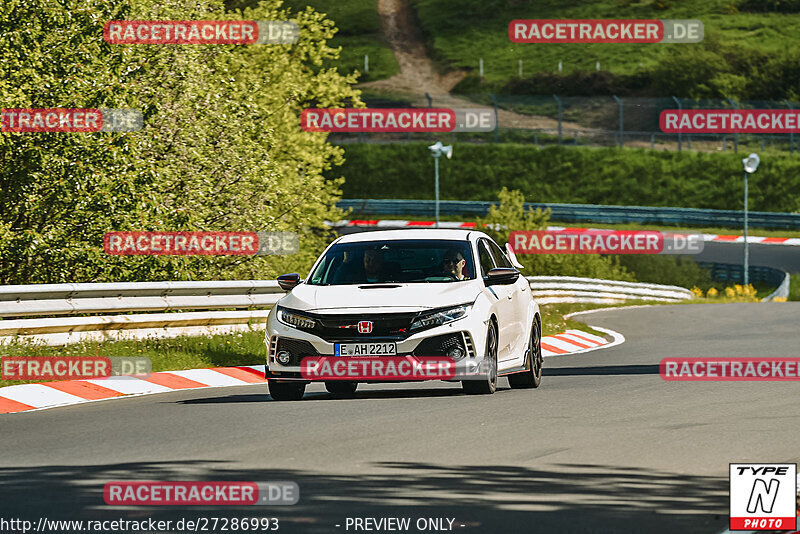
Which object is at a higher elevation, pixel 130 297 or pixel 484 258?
pixel 484 258

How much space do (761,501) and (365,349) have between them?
5.91 metres

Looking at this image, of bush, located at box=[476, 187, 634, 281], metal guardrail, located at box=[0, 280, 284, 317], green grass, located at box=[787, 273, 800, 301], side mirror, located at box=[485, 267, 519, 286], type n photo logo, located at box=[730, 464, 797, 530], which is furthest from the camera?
green grass, located at box=[787, 273, 800, 301]

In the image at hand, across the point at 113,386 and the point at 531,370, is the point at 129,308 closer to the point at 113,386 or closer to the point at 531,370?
the point at 113,386

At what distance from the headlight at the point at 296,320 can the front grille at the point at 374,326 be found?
0.21 m

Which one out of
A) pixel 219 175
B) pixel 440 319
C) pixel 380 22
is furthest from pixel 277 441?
pixel 380 22

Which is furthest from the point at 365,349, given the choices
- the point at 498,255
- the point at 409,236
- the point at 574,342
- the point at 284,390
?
the point at 574,342

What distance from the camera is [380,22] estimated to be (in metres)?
123

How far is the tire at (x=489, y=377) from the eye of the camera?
13.3 meters

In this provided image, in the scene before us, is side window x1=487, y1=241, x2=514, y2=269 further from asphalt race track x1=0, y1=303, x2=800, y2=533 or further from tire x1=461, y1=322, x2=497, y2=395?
tire x1=461, y1=322, x2=497, y2=395

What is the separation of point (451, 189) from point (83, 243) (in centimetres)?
5782

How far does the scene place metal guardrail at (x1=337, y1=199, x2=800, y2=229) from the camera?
220 feet

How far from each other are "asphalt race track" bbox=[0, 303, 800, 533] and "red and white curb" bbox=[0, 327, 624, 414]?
0.53 metres

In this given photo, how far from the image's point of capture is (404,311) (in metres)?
12.8

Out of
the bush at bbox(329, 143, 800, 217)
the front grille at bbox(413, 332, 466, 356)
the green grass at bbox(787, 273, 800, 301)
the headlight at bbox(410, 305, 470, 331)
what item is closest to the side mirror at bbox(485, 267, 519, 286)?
the headlight at bbox(410, 305, 470, 331)
